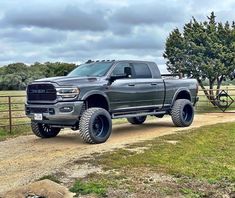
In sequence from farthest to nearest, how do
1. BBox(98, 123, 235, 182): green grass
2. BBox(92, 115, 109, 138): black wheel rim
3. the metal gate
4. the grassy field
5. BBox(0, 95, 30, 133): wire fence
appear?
the metal gate, BBox(0, 95, 30, 133): wire fence, BBox(92, 115, 109, 138): black wheel rim, BBox(98, 123, 235, 182): green grass, the grassy field

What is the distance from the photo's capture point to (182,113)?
42.8 ft

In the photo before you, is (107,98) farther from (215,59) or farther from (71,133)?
(215,59)

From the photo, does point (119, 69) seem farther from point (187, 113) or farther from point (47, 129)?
point (187, 113)

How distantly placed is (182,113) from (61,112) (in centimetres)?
478

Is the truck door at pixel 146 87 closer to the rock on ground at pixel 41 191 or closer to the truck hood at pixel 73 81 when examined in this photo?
the truck hood at pixel 73 81

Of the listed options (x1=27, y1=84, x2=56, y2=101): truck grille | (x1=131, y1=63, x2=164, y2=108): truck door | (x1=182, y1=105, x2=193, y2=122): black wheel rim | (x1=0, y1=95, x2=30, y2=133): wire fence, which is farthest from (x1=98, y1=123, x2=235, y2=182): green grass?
(x1=0, y1=95, x2=30, y2=133): wire fence

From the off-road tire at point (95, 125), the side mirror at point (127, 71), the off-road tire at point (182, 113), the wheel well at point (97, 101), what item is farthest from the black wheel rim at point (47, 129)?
the off-road tire at point (182, 113)

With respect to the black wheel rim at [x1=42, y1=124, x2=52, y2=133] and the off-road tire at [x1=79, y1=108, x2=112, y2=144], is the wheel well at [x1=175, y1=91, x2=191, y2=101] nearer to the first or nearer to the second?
the off-road tire at [x1=79, y1=108, x2=112, y2=144]

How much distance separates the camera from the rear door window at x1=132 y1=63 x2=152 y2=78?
457 inches

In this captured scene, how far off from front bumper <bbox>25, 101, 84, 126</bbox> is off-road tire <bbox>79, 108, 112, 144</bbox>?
0.74ft

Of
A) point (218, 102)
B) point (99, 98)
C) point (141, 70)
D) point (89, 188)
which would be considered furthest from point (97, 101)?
point (218, 102)

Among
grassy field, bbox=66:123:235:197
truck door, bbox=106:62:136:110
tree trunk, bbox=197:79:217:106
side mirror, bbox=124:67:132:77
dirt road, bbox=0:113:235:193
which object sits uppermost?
side mirror, bbox=124:67:132:77

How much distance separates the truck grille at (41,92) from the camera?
380 inches

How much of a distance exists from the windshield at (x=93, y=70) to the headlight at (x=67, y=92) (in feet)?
3.81
